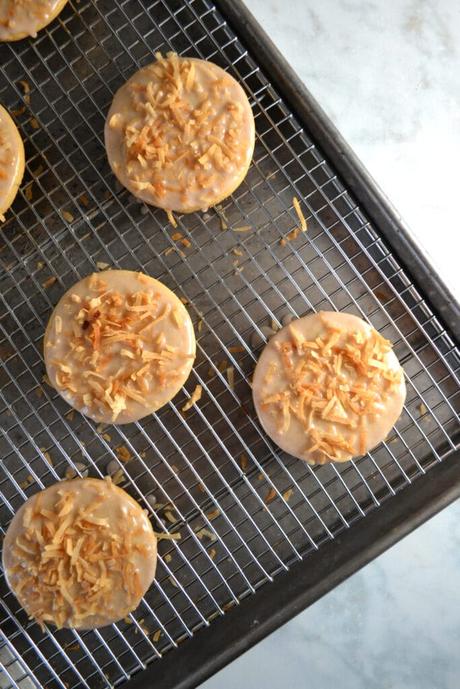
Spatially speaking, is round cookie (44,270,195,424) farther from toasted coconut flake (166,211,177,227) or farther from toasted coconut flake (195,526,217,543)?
toasted coconut flake (195,526,217,543)

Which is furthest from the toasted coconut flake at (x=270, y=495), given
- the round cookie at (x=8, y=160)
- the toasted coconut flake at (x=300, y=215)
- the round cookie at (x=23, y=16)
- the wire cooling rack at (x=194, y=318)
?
the round cookie at (x=23, y=16)

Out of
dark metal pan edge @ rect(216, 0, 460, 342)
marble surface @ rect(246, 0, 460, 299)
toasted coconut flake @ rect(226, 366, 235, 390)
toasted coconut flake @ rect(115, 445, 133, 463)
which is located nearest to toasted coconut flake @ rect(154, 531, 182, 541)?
toasted coconut flake @ rect(115, 445, 133, 463)

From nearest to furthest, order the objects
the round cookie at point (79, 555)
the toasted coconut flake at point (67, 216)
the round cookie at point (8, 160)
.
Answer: the round cookie at point (79, 555)
the round cookie at point (8, 160)
the toasted coconut flake at point (67, 216)

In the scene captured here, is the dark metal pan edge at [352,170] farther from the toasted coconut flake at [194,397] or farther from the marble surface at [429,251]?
the toasted coconut flake at [194,397]

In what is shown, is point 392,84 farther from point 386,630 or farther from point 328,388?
point 386,630

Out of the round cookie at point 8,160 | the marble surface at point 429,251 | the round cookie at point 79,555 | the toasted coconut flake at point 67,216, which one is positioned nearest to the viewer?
the round cookie at point 79,555

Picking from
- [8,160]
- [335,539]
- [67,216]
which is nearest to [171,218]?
[67,216]

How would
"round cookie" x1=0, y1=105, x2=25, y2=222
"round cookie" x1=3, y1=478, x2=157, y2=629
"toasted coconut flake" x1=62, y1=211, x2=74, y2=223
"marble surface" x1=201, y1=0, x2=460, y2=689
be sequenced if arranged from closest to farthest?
"round cookie" x1=3, y1=478, x2=157, y2=629 < "round cookie" x1=0, y1=105, x2=25, y2=222 < "toasted coconut flake" x1=62, y1=211, x2=74, y2=223 < "marble surface" x1=201, y1=0, x2=460, y2=689
